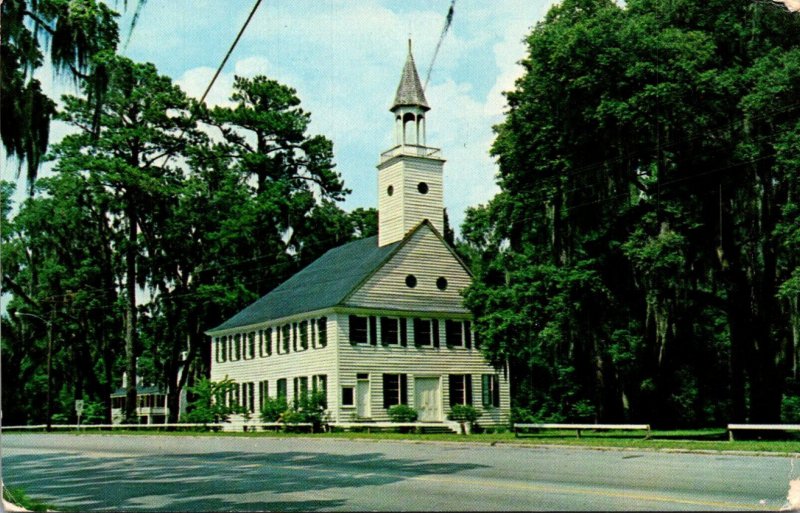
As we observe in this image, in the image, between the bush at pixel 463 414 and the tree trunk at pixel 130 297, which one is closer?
the tree trunk at pixel 130 297

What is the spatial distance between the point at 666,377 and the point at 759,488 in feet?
71.1

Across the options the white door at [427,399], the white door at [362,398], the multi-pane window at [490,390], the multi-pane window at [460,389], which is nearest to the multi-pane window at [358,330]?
the white door at [362,398]

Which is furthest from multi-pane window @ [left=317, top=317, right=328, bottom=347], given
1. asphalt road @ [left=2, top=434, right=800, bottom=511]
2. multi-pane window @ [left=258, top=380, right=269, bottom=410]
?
asphalt road @ [left=2, top=434, right=800, bottom=511]

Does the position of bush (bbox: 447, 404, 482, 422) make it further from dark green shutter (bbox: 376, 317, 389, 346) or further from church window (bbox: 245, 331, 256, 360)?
church window (bbox: 245, 331, 256, 360)

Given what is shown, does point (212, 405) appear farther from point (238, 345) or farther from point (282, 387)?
point (238, 345)

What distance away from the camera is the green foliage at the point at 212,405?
38.3 metres

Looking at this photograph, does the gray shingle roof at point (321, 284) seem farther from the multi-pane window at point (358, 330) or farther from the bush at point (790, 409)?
the bush at point (790, 409)

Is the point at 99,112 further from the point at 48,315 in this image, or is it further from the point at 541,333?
the point at 541,333

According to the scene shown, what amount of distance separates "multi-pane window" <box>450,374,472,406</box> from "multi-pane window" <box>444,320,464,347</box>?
1359 millimetres

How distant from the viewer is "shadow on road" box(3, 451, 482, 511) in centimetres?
975

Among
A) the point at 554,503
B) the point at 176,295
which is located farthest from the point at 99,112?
the point at 176,295

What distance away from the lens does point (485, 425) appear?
37781 millimetres

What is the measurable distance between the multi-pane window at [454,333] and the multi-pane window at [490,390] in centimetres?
180

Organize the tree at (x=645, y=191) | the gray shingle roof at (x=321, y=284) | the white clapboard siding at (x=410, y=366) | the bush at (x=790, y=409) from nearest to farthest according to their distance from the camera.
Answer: the tree at (x=645, y=191)
the bush at (x=790, y=409)
the white clapboard siding at (x=410, y=366)
the gray shingle roof at (x=321, y=284)
